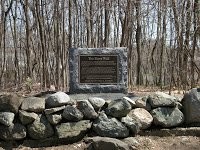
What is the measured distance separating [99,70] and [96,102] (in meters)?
0.94

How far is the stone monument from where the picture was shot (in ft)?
25.3

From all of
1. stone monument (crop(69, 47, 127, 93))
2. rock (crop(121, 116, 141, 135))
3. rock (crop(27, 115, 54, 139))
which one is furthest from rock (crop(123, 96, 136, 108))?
rock (crop(27, 115, 54, 139))

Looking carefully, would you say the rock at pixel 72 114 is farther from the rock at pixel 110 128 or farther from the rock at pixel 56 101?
the rock at pixel 110 128

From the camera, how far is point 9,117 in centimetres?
674

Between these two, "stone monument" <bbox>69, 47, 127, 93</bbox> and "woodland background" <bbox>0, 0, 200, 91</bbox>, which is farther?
"woodland background" <bbox>0, 0, 200, 91</bbox>

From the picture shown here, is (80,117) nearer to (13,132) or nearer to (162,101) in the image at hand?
(13,132)

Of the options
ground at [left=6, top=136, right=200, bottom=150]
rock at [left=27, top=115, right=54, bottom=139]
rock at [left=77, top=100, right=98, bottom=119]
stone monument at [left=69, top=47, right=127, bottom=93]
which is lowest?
ground at [left=6, top=136, right=200, bottom=150]

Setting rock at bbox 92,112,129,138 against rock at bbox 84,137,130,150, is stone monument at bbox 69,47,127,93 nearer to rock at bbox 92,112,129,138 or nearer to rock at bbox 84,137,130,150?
rock at bbox 92,112,129,138

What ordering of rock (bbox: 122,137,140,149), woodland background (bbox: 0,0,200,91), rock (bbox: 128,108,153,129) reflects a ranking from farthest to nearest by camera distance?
woodland background (bbox: 0,0,200,91)
rock (bbox: 128,108,153,129)
rock (bbox: 122,137,140,149)

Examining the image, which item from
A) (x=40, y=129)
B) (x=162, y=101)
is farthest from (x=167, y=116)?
(x=40, y=129)

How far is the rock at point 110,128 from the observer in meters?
6.77

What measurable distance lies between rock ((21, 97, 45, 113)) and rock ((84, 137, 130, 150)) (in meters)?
1.23

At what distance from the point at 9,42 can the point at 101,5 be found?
1744 cm

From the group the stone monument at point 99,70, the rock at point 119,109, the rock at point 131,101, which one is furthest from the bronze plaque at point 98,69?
the rock at point 119,109
